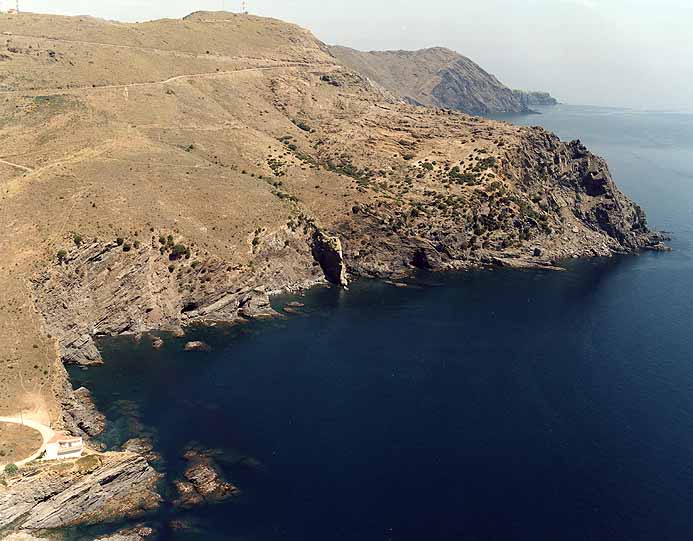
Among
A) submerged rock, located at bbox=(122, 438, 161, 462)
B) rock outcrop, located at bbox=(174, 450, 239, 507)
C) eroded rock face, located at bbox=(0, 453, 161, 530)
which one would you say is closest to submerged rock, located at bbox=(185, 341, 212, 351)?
submerged rock, located at bbox=(122, 438, 161, 462)

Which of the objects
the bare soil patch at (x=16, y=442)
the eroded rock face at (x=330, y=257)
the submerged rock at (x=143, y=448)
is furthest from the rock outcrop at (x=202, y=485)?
the eroded rock face at (x=330, y=257)

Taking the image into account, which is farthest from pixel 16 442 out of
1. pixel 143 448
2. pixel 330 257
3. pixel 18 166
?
pixel 330 257

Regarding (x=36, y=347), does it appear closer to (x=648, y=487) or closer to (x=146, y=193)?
(x=146, y=193)

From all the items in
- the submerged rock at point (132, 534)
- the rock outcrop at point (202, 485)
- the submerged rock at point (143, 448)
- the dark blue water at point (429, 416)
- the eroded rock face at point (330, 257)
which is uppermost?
the eroded rock face at point (330, 257)

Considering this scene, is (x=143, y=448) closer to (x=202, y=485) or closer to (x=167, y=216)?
(x=202, y=485)

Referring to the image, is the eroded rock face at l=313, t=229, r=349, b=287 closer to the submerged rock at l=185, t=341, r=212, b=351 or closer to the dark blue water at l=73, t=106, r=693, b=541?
the dark blue water at l=73, t=106, r=693, b=541

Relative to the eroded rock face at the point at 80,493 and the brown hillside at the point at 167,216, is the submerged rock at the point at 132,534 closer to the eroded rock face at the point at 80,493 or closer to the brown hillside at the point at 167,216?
the eroded rock face at the point at 80,493
